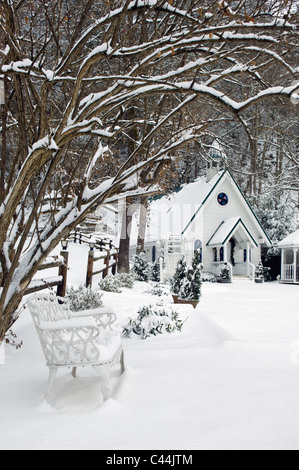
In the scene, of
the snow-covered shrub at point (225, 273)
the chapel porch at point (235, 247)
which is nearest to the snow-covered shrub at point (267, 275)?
the chapel porch at point (235, 247)

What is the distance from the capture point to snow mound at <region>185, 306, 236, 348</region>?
612 cm

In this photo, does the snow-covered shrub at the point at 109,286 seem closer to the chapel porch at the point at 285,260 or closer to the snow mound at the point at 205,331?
the snow mound at the point at 205,331

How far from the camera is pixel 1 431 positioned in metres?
3.27

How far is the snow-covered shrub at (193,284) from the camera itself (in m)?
11.4

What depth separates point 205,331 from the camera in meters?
7.13

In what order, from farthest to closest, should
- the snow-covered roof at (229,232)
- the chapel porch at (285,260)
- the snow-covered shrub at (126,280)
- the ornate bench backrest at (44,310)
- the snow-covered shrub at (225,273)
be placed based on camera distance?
the chapel porch at (285,260), the snow-covered roof at (229,232), the snow-covered shrub at (225,273), the snow-covered shrub at (126,280), the ornate bench backrest at (44,310)

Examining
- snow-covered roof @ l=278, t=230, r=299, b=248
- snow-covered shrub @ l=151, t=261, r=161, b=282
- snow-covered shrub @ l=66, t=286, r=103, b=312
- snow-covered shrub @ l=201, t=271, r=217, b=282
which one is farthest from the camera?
snow-covered roof @ l=278, t=230, r=299, b=248

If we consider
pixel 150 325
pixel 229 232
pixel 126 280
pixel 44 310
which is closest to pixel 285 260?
pixel 229 232

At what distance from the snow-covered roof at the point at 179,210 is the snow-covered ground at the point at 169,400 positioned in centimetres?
1635

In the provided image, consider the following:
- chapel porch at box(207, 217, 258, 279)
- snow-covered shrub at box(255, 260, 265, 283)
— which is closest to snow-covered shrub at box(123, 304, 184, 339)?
chapel porch at box(207, 217, 258, 279)

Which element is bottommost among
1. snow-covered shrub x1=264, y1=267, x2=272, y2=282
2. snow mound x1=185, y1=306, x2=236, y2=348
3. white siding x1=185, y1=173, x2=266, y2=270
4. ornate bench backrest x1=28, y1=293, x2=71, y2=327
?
snow-covered shrub x1=264, y1=267, x2=272, y2=282

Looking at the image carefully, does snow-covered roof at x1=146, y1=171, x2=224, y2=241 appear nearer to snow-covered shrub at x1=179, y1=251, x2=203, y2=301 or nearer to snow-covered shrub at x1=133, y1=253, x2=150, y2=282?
snow-covered shrub at x1=133, y1=253, x2=150, y2=282

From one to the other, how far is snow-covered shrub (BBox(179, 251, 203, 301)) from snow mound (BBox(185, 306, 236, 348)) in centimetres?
241
